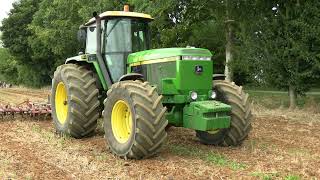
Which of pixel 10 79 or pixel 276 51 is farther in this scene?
pixel 10 79

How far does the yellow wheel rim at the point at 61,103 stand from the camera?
10562 millimetres

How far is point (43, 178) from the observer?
632cm

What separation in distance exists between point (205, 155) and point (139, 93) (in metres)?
1.63

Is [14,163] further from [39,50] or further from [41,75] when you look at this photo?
[41,75]

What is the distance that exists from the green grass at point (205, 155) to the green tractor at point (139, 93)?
447mm

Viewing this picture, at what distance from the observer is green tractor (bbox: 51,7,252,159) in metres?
7.47

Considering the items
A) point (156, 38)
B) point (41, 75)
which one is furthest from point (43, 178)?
point (41, 75)

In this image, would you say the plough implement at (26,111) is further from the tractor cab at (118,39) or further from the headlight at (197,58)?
the headlight at (197,58)

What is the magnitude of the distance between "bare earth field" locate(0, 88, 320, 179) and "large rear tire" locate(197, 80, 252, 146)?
174mm

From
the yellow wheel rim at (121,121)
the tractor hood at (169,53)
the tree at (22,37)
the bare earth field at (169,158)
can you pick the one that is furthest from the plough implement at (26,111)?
the tree at (22,37)

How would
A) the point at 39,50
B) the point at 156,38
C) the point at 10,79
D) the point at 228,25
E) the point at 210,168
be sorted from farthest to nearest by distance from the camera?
the point at 10,79 → the point at 39,50 → the point at 156,38 → the point at 228,25 → the point at 210,168

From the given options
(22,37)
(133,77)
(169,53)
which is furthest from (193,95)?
(22,37)

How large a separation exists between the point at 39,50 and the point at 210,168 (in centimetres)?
3554

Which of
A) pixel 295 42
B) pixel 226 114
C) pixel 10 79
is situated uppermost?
pixel 295 42
